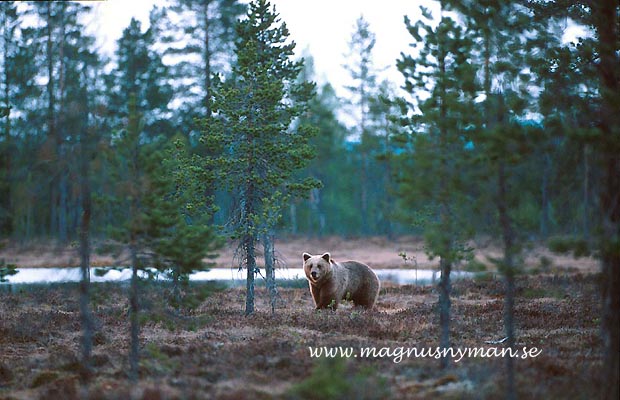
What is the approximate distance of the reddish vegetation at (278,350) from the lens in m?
9.30

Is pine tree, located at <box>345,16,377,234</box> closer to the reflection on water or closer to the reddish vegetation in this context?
the reflection on water

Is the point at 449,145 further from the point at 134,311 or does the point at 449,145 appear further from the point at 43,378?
the point at 43,378

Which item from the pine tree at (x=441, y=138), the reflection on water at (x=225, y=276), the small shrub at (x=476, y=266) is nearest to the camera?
the small shrub at (x=476, y=266)

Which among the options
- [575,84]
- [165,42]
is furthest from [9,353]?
[165,42]

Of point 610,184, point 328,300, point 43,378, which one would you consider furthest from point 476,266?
point 328,300

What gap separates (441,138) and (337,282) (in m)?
9.06

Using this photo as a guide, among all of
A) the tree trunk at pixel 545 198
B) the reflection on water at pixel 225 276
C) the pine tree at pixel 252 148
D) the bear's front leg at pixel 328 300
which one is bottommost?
the reflection on water at pixel 225 276

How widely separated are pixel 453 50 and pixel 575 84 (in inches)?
81.5

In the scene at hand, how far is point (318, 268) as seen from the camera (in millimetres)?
18453

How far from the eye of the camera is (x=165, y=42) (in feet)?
117

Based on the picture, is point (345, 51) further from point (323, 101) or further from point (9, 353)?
point (9, 353)

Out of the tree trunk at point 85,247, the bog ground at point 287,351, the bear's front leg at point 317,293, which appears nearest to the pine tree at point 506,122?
the bog ground at point 287,351

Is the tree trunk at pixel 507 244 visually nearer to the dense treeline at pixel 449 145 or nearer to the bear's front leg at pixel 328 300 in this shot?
the dense treeline at pixel 449 145

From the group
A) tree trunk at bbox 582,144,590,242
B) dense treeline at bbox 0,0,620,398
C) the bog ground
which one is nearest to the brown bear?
the bog ground
